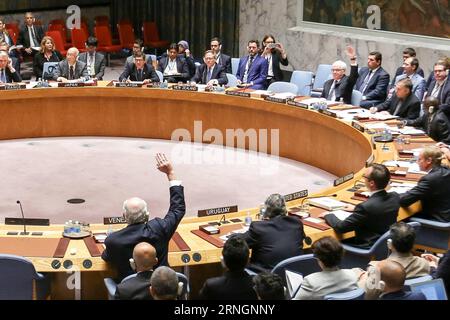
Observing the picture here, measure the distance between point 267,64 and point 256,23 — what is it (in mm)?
4297

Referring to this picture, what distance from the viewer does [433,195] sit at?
6926mm

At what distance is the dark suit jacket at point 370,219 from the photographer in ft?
20.7

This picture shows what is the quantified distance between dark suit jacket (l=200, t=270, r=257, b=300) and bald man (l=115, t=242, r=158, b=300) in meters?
0.36

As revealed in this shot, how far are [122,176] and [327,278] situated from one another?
5779 mm

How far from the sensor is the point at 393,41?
13922mm

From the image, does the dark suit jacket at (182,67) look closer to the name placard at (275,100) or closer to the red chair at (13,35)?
the name placard at (275,100)

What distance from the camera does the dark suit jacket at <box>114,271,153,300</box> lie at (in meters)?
4.86

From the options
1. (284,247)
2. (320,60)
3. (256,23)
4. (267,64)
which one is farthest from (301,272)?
(256,23)

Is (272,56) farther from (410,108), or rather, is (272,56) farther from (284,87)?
(410,108)

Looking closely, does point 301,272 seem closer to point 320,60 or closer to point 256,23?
point 320,60

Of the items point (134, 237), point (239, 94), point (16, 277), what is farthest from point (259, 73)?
point (16, 277)

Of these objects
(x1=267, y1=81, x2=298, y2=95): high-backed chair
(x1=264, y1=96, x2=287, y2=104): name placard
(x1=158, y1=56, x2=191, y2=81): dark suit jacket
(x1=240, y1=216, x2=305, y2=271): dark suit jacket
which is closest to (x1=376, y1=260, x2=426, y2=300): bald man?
(x1=240, y1=216, x2=305, y2=271): dark suit jacket

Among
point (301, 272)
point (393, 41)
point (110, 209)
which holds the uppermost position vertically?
point (393, 41)

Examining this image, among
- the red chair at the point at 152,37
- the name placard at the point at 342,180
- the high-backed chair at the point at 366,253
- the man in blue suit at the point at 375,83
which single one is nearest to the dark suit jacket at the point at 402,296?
the high-backed chair at the point at 366,253
